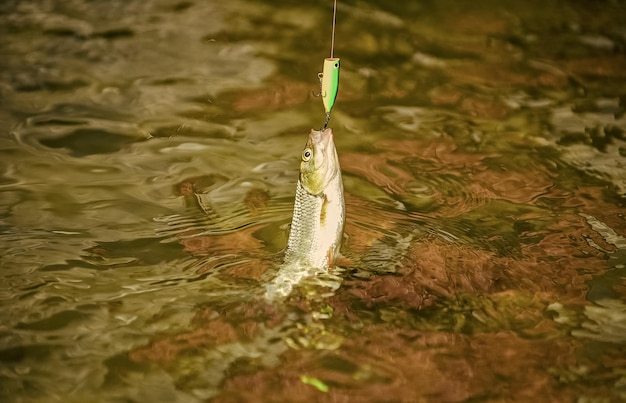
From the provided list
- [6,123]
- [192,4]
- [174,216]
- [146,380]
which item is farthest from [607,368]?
[192,4]

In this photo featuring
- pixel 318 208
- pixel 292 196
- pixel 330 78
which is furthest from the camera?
pixel 292 196

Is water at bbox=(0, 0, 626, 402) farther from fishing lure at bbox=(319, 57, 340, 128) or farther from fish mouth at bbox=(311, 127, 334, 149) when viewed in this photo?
fishing lure at bbox=(319, 57, 340, 128)

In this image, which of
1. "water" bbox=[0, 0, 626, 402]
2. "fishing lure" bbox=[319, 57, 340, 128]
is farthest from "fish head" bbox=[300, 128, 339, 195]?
"water" bbox=[0, 0, 626, 402]

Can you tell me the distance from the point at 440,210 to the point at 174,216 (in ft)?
3.81

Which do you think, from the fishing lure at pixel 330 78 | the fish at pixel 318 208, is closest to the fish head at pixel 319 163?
the fish at pixel 318 208

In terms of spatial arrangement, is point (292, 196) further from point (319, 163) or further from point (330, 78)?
point (330, 78)

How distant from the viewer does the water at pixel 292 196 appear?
8.09 ft

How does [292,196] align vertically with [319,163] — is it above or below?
below

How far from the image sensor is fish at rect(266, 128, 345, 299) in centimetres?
246

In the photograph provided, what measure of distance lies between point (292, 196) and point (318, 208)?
41.6 inches

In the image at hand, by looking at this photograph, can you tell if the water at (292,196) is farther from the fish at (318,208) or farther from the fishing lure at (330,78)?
the fishing lure at (330,78)

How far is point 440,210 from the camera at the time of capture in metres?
3.46

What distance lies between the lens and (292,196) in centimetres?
355

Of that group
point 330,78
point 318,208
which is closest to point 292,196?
point 318,208
